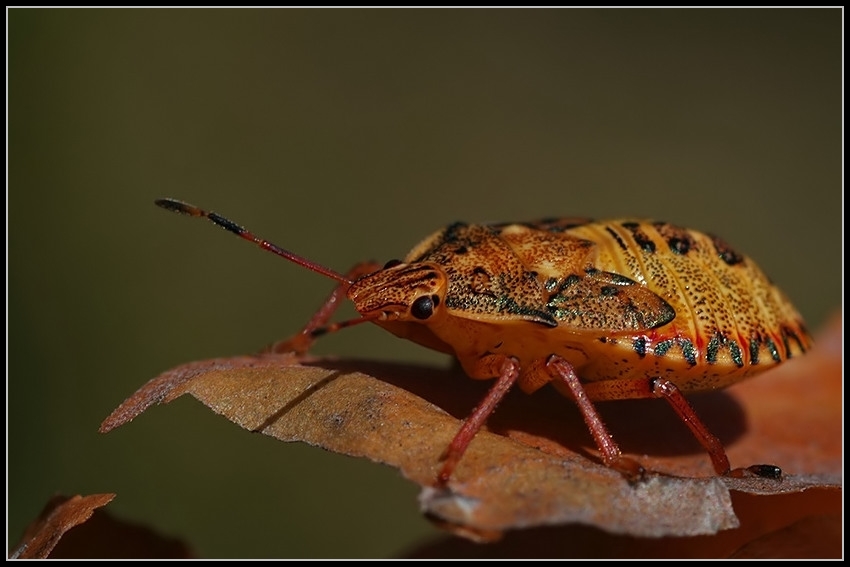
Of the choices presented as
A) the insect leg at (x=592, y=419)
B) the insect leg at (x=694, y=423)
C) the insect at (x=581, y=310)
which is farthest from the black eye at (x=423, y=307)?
the insect leg at (x=694, y=423)

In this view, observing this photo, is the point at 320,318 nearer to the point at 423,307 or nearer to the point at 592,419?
the point at 423,307

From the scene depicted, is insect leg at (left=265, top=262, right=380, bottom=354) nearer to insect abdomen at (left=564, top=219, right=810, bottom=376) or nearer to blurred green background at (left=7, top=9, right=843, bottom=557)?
insect abdomen at (left=564, top=219, right=810, bottom=376)

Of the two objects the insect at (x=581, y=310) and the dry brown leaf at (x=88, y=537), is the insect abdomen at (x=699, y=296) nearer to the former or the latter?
the insect at (x=581, y=310)

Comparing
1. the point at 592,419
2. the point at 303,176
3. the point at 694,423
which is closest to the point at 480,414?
the point at 592,419

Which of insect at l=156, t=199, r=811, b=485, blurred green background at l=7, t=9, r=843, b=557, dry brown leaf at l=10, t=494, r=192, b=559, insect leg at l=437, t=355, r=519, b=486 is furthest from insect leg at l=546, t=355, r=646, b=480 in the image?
blurred green background at l=7, t=9, r=843, b=557

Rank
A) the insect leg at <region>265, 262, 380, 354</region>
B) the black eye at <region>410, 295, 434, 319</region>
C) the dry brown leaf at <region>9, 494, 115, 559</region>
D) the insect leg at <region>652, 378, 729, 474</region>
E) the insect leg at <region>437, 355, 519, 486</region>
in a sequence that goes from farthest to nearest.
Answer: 1. the insect leg at <region>265, 262, 380, 354</region>
2. the black eye at <region>410, 295, 434, 319</region>
3. the insect leg at <region>652, 378, 729, 474</region>
4. the dry brown leaf at <region>9, 494, 115, 559</region>
5. the insect leg at <region>437, 355, 519, 486</region>
